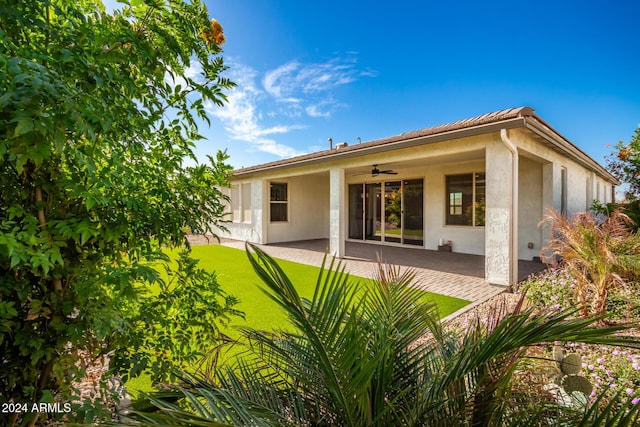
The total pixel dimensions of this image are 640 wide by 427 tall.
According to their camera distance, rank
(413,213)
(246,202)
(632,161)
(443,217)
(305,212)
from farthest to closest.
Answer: (305,212) → (246,202) → (413,213) → (443,217) → (632,161)

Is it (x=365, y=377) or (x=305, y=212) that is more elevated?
(x=305, y=212)

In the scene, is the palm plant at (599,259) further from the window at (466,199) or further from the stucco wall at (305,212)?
the stucco wall at (305,212)

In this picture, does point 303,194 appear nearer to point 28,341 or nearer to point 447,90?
point 447,90

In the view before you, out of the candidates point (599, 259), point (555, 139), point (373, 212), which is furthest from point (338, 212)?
point (599, 259)

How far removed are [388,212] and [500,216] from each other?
21.5 ft

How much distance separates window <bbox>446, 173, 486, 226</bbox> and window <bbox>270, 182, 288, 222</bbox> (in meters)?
7.20

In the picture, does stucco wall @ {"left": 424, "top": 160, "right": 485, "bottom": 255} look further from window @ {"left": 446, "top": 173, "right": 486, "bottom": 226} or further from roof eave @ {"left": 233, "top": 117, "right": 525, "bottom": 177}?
roof eave @ {"left": 233, "top": 117, "right": 525, "bottom": 177}

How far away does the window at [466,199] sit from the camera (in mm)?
10016

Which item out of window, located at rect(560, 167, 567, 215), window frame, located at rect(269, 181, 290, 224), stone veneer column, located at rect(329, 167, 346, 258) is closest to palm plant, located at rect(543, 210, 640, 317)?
window, located at rect(560, 167, 567, 215)

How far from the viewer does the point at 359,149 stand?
340 inches

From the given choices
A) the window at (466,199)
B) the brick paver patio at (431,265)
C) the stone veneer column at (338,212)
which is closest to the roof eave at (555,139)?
the window at (466,199)

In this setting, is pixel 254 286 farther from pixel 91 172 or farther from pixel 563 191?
pixel 563 191

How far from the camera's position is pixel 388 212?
1271 cm

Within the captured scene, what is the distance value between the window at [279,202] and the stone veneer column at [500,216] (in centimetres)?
937
